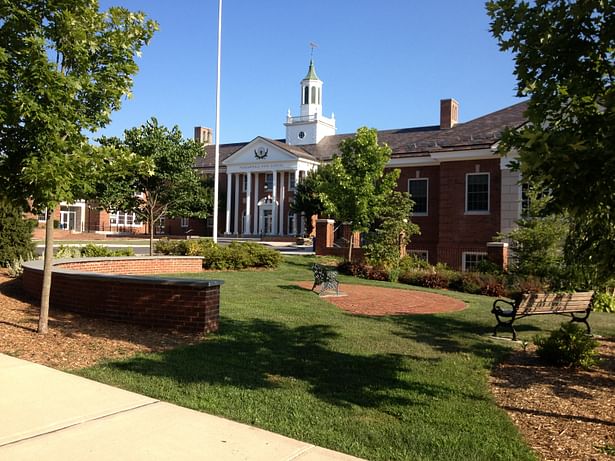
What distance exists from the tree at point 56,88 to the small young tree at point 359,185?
17.5 metres

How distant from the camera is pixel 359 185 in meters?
25.0

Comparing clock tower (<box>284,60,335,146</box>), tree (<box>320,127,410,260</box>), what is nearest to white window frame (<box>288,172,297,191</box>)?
clock tower (<box>284,60,335,146</box>)

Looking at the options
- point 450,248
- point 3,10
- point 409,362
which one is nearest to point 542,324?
point 409,362

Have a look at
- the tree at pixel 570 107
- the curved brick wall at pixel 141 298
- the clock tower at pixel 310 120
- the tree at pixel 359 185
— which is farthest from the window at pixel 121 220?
the tree at pixel 570 107

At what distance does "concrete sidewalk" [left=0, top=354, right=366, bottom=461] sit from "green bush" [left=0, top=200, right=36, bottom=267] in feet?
36.0

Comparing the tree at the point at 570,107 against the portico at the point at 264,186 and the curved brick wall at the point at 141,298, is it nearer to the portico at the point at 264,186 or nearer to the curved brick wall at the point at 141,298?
the curved brick wall at the point at 141,298

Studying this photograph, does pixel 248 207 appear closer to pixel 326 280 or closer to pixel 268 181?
pixel 268 181

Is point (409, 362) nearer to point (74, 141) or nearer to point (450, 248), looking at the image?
point (74, 141)

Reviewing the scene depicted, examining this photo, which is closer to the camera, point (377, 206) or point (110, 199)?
point (110, 199)

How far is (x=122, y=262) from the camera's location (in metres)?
14.9

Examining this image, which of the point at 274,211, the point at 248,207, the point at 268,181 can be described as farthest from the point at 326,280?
the point at 268,181

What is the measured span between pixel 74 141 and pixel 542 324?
921 cm

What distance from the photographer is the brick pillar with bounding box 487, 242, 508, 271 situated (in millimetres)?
19944

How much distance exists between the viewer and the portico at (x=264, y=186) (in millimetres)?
52688
